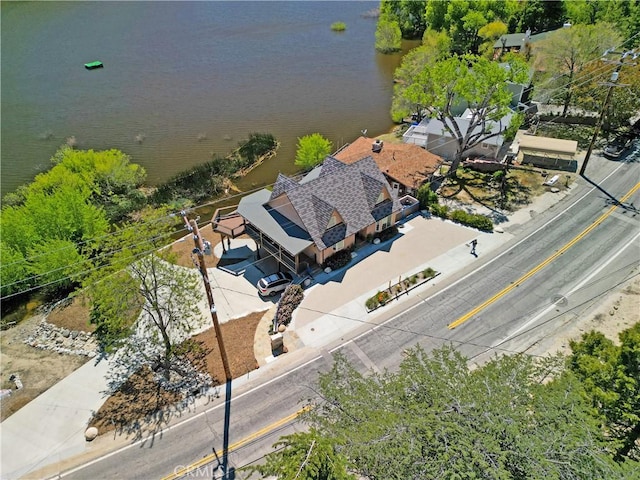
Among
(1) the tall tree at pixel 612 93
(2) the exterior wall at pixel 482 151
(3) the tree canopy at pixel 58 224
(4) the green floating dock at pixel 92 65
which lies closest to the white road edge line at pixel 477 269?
(1) the tall tree at pixel 612 93

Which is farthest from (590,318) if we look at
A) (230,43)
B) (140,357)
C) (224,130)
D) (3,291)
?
(230,43)

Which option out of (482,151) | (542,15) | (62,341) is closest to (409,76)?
(482,151)

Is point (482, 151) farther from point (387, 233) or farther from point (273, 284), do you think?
point (273, 284)

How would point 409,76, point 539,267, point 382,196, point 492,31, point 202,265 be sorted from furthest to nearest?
point 492,31
point 409,76
point 382,196
point 539,267
point 202,265

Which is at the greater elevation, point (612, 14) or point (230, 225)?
point (612, 14)

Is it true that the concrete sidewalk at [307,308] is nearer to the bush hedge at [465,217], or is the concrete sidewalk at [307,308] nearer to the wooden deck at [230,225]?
the bush hedge at [465,217]

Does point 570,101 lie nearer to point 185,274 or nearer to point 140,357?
point 185,274
